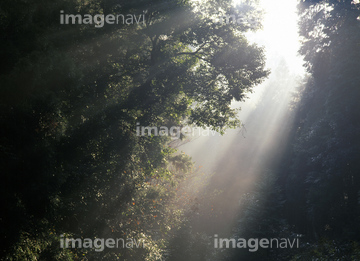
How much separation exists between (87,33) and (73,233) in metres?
7.51

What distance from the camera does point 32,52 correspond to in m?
6.81

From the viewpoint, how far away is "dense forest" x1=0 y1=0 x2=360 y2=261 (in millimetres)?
6953

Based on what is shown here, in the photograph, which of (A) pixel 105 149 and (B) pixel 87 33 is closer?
(B) pixel 87 33

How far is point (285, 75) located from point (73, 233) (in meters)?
75.3

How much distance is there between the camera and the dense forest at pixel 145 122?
6.95 m

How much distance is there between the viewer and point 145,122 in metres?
13.4

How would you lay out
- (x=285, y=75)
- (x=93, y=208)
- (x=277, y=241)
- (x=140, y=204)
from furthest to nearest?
(x=285, y=75) < (x=277, y=241) < (x=140, y=204) < (x=93, y=208)

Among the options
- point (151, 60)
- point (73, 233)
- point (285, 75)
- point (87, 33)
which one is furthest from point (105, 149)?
point (285, 75)

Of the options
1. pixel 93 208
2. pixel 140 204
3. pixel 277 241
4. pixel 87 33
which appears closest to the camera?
pixel 87 33

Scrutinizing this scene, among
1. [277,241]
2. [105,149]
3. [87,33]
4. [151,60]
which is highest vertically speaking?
[151,60]

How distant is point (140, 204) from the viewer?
13.9 metres

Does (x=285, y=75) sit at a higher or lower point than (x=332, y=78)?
higher

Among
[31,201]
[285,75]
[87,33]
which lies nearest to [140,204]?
[31,201]

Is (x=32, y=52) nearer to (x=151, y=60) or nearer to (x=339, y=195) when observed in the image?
(x=151, y=60)
